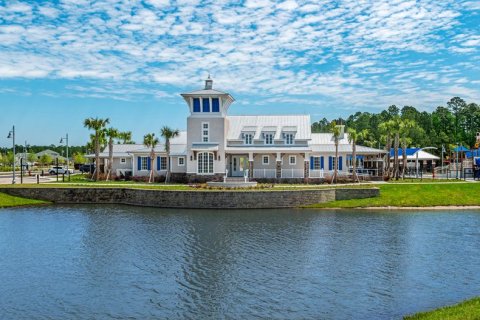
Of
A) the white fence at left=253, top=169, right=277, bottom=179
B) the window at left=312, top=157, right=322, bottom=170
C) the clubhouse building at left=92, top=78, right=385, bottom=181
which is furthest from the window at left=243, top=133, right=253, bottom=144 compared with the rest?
the window at left=312, top=157, right=322, bottom=170

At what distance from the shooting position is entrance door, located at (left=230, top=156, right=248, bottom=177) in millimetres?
53000

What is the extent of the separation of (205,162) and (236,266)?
101 feet

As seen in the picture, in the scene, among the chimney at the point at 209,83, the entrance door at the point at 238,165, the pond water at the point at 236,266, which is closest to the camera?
the pond water at the point at 236,266

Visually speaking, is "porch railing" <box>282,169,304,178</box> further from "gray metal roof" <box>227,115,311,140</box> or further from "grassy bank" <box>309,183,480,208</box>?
"grassy bank" <box>309,183,480,208</box>

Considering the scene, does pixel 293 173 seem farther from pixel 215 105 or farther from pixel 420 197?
pixel 420 197

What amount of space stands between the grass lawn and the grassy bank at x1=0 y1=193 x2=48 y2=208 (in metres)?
38.0

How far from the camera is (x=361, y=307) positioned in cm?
1535

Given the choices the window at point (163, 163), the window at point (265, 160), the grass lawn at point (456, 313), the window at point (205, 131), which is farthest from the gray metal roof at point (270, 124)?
the grass lawn at point (456, 313)

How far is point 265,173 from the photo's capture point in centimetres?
5034

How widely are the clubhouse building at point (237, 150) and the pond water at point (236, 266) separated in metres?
16.7

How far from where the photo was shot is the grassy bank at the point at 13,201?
1655 inches

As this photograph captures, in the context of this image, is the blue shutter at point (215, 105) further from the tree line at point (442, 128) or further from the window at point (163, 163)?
the tree line at point (442, 128)

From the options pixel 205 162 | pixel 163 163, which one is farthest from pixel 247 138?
pixel 163 163

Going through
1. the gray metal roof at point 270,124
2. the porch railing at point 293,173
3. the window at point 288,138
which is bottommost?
the porch railing at point 293,173
